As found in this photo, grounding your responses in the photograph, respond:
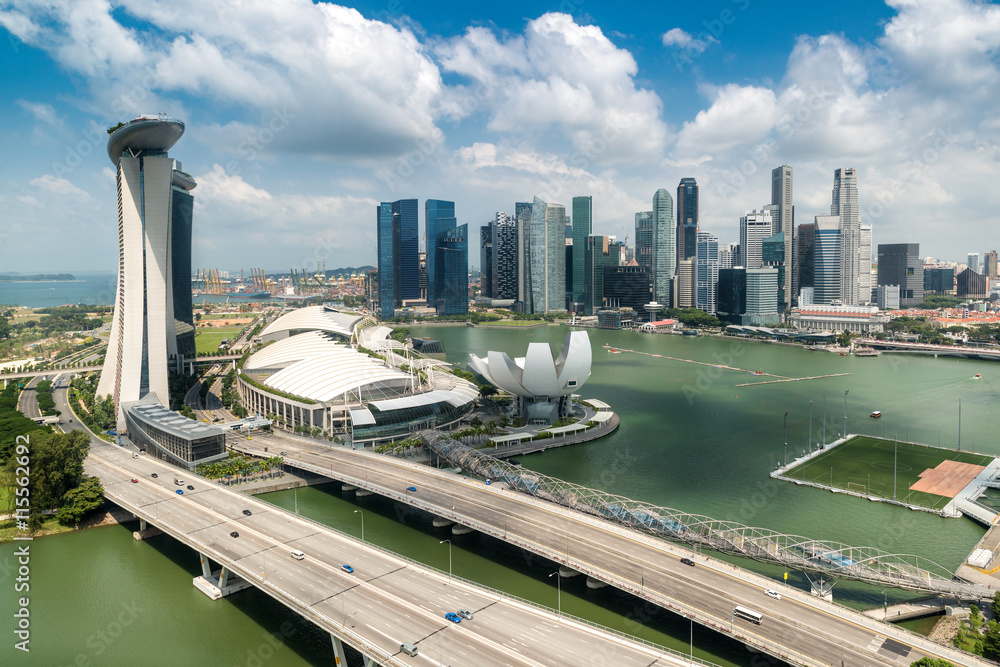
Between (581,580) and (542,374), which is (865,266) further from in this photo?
(581,580)

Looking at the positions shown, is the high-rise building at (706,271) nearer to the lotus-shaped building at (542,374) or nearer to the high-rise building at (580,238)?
the high-rise building at (580,238)

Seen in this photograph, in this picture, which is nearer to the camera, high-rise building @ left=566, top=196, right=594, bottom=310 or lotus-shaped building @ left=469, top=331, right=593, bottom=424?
lotus-shaped building @ left=469, top=331, right=593, bottom=424

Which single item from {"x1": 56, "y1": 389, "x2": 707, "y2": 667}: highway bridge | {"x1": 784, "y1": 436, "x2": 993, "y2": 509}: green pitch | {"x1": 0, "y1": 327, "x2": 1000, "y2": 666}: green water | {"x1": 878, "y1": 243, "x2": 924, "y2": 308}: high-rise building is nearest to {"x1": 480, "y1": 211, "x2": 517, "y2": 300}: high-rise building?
{"x1": 878, "y1": 243, "x2": 924, "y2": 308}: high-rise building

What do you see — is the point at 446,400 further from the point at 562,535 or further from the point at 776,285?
the point at 776,285

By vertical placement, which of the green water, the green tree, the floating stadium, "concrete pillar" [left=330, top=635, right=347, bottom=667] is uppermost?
the floating stadium

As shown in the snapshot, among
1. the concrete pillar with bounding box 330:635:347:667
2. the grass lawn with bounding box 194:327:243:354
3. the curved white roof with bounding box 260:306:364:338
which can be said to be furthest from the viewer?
the grass lawn with bounding box 194:327:243:354

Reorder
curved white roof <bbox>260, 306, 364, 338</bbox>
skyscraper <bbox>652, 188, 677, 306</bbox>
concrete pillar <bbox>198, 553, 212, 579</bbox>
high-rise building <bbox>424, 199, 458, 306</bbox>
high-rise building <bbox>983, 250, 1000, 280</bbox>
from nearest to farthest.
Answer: concrete pillar <bbox>198, 553, 212, 579</bbox>
curved white roof <bbox>260, 306, 364, 338</bbox>
skyscraper <bbox>652, 188, 677, 306</bbox>
high-rise building <bbox>424, 199, 458, 306</bbox>
high-rise building <bbox>983, 250, 1000, 280</bbox>

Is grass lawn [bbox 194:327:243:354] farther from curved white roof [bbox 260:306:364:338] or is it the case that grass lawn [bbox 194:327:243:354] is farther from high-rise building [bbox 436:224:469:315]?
high-rise building [bbox 436:224:469:315]
